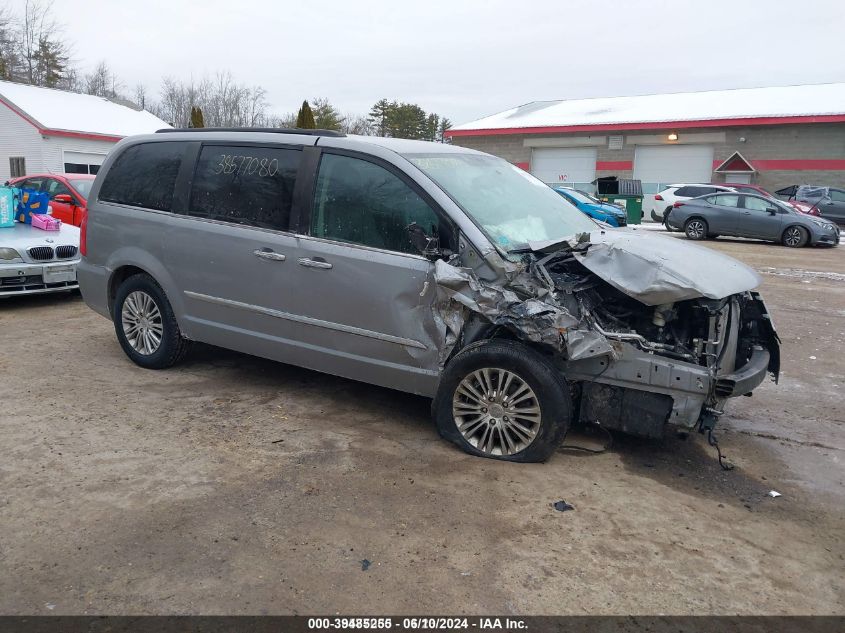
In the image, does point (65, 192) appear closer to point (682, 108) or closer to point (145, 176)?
point (145, 176)

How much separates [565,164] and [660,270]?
102 ft

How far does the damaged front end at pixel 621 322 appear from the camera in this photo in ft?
12.7

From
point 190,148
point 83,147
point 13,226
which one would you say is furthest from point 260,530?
point 83,147

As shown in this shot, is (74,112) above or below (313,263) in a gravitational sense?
above

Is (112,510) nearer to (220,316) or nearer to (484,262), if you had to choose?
(220,316)

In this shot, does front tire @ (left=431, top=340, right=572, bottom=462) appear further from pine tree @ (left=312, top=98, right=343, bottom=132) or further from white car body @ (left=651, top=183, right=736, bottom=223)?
pine tree @ (left=312, top=98, right=343, bottom=132)

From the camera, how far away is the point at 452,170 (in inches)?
186

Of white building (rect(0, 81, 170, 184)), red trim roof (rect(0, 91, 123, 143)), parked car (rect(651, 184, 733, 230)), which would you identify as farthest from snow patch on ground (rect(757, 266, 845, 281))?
white building (rect(0, 81, 170, 184))

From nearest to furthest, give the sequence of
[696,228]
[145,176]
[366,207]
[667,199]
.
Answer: [366,207] → [145,176] → [696,228] → [667,199]

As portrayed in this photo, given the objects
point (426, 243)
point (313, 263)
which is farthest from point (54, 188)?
point (426, 243)

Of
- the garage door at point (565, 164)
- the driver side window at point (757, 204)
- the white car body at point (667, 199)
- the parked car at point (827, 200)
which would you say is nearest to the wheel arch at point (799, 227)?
the driver side window at point (757, 204)

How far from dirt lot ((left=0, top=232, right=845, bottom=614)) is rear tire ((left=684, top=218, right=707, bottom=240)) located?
46.8 ft

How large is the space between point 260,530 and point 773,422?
12.4ft

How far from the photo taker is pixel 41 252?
8102 mm
